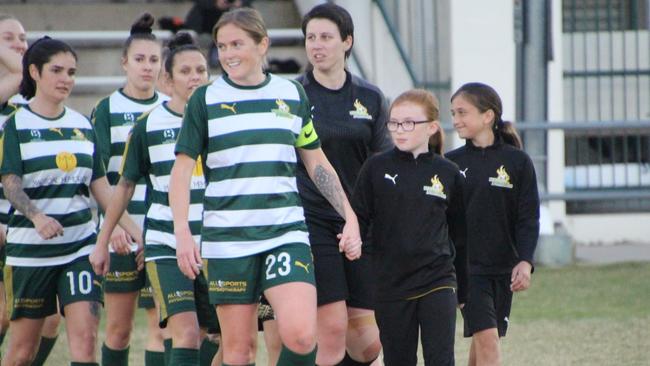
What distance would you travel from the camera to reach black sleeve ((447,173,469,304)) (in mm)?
7867

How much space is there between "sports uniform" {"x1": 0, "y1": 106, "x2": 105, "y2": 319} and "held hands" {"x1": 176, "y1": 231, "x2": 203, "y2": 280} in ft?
5.37

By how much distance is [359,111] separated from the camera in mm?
8133

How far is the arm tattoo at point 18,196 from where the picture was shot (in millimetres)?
8117

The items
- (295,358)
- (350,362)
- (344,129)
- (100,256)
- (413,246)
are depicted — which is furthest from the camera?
(350,362)

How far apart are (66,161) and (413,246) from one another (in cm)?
206

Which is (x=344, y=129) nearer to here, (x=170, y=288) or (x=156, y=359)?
(x=170, y=288)

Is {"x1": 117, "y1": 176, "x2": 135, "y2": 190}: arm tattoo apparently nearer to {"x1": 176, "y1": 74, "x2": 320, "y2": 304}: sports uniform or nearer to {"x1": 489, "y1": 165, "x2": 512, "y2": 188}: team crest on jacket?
{"x1": 176, "y1": 74, "x2": 320, "y2": 304}: sports uniform

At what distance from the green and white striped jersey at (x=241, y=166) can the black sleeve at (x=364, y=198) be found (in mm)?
862

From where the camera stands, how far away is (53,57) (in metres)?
8.45

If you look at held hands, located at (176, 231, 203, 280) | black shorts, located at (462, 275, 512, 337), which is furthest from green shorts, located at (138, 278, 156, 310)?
held hands, located at (176, 231, 203, 280)

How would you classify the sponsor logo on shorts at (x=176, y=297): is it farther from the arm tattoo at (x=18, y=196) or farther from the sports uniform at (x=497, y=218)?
the sports uniform at (x=497, y=218)

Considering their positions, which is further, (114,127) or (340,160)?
(114,127)

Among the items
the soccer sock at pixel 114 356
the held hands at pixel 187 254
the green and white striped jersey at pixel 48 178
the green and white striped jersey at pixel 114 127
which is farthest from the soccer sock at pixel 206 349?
→ the held hands at pixel 187 254

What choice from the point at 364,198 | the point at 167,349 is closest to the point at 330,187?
the point at 364,198
